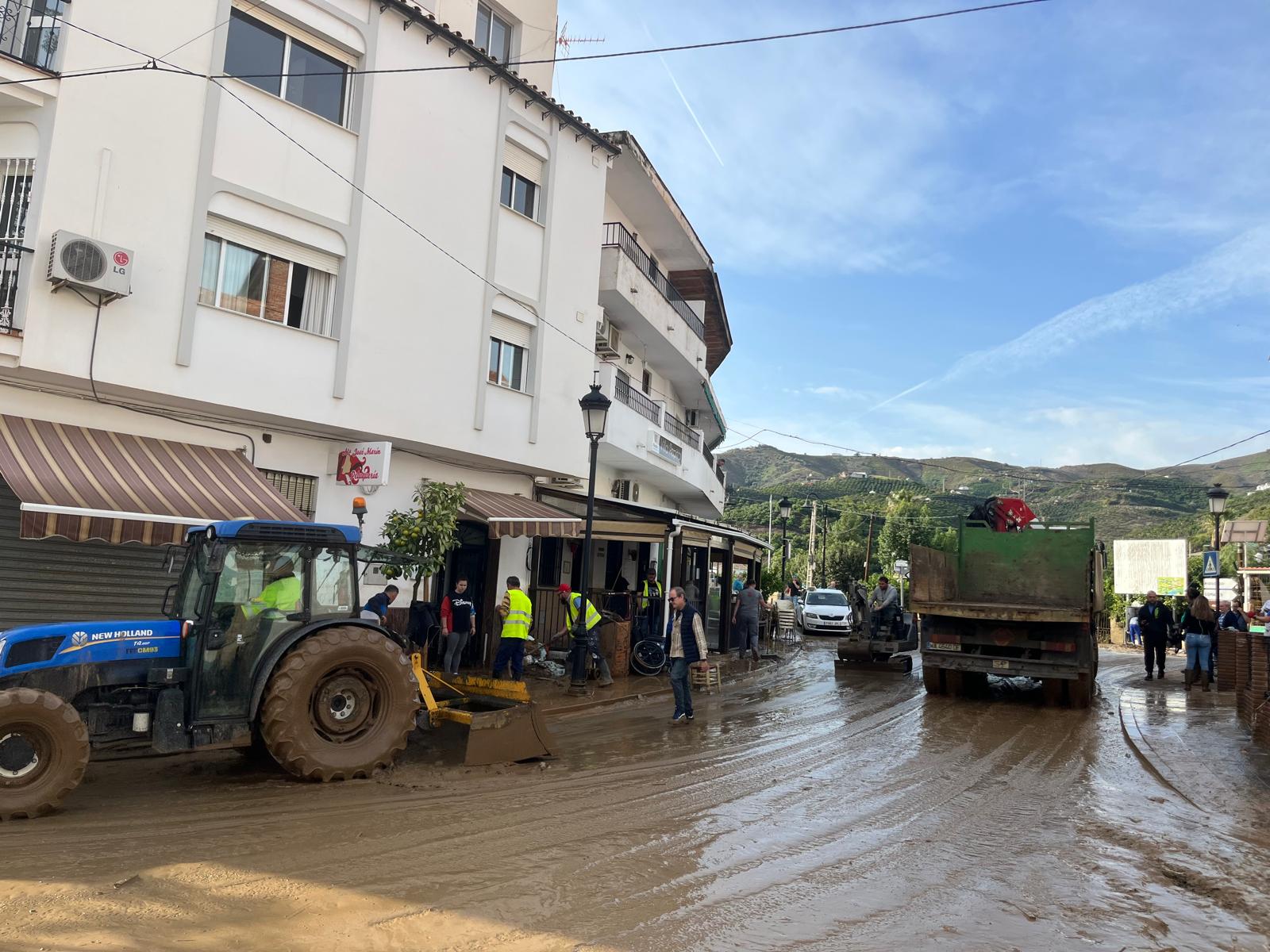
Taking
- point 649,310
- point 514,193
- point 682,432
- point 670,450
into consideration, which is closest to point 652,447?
point 670,450

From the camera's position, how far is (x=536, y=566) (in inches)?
706

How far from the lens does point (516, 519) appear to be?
14.3 meters

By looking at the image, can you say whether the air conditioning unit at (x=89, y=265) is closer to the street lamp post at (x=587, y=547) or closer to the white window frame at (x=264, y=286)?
the white window frame at (x=264, y=286)

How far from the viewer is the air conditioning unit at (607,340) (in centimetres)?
2079

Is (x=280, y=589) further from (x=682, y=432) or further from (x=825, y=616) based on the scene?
(x=825, y=616)

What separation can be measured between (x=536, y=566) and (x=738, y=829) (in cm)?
1214

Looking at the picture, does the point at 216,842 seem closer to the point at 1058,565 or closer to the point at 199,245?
the point at 199,245

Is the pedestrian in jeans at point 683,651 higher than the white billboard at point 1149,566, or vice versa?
the white billboard at point 1149,566

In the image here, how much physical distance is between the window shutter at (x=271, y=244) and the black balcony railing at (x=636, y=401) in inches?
300

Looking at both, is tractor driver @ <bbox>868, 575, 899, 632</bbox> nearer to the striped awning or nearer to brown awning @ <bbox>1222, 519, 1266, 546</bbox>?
brown awning @ <bbox>1222, 519, 1266, 546</bbox>

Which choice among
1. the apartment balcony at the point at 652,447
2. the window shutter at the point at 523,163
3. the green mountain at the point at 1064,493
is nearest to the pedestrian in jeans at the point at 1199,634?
the apartment balcony at the point at 652,447

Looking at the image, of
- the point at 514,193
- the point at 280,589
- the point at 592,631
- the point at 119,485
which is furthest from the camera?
the point at 514,193

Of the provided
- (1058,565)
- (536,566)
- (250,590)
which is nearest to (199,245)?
(250,590)

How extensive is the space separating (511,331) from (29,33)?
8078mm
